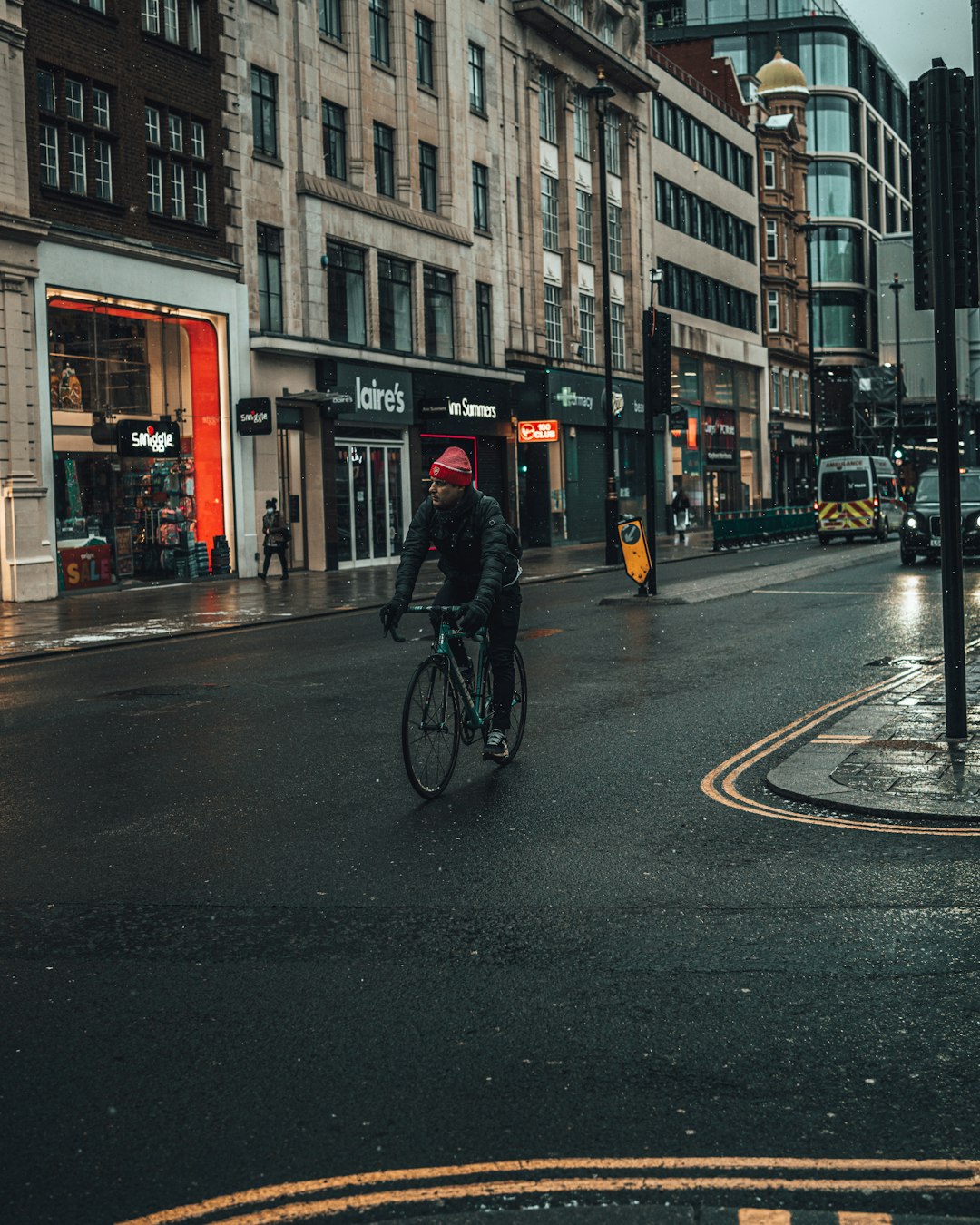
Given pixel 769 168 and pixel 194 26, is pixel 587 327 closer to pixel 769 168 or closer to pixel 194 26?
pixel 194 26

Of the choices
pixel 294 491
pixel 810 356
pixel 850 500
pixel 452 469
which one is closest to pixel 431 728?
pixel 452 469

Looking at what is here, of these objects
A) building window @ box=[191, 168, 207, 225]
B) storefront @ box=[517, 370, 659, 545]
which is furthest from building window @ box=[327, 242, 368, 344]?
storefront @ box=[517, 370, 659, 545]

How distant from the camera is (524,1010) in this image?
4.57 metres

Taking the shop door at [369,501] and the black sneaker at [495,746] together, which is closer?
the black sneaker at [495,746]

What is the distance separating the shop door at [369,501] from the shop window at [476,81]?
428 inches

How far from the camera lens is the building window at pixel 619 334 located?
5153 centimetres

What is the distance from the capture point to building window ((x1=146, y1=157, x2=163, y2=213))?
2927 cm

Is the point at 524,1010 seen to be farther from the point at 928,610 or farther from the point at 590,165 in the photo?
the point at 590,165

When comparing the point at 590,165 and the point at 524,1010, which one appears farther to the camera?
the point at 590,165

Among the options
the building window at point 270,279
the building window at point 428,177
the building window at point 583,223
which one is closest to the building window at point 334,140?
the building window at point 270,279

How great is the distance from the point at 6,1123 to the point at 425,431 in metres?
35.5

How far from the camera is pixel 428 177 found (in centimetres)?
3972

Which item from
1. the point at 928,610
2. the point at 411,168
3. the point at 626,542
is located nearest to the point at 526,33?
the point at 411,168

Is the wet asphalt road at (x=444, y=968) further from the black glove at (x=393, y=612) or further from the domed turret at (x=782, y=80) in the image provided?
the domed turret at (x=782, y=80)
